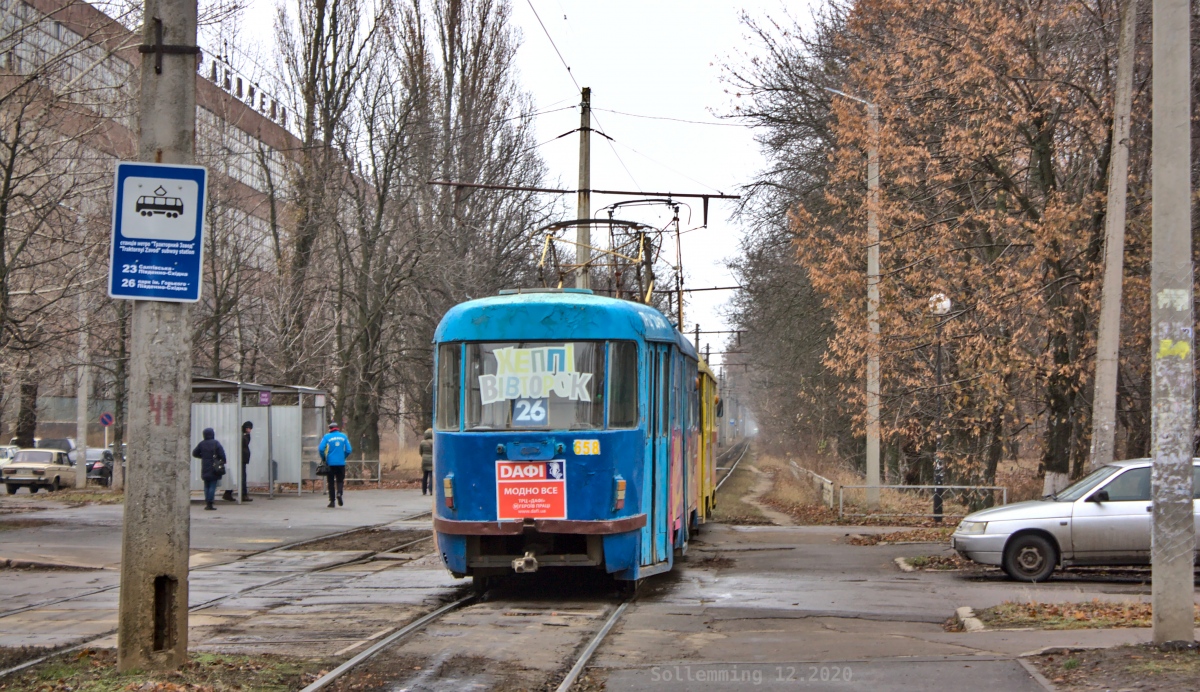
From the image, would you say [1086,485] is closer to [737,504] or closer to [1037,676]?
[1037,676]

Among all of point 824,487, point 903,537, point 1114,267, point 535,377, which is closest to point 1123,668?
point 535,377

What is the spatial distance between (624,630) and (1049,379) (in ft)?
39.3

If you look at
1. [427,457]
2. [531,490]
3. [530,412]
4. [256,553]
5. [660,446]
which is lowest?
[256,553]

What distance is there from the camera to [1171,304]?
8.75 m

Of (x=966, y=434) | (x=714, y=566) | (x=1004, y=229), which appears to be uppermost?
(x=1004, y=229)

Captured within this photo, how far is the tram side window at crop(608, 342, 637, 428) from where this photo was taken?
11.9 metres

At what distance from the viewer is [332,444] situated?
83.9ft

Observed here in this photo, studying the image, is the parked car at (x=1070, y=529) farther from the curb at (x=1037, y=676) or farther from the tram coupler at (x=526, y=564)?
the curb at (x=1037, y=676)

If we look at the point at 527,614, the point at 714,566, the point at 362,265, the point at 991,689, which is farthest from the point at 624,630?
the point at 362,265

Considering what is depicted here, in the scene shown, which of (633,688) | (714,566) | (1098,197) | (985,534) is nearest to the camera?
(633,688)

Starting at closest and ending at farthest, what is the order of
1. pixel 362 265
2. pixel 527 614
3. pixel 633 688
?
pixel 633 688 < pixel 527 614 < pixel 362 265

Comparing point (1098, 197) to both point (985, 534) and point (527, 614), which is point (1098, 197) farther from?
point (527, 614)

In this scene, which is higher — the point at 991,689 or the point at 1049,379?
the point at 1049,379

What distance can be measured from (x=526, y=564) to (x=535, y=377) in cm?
177
